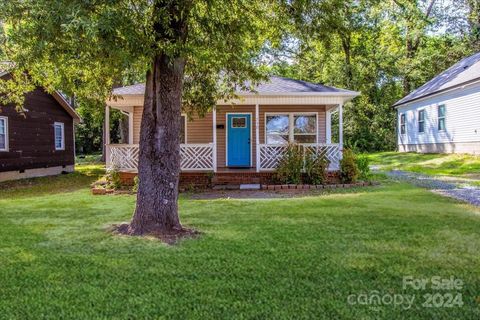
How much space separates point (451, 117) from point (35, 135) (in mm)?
19322

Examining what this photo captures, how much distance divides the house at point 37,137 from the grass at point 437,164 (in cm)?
1541

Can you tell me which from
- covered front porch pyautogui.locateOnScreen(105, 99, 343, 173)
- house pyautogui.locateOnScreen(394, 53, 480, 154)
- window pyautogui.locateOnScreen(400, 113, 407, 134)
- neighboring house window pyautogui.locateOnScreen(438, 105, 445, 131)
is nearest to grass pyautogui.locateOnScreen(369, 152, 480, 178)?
house pyautogui.locateOnScreen(394, 53, 480, 154)

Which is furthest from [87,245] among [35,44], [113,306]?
[35,44]

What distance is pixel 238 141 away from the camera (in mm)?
14055

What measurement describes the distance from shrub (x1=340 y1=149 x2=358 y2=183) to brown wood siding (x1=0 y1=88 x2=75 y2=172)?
11.5 m

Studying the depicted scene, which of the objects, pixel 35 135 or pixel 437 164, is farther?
pixel 35 135

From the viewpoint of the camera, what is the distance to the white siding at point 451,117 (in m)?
17.1

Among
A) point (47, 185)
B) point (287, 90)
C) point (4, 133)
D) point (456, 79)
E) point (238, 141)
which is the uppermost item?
point (456, 79)

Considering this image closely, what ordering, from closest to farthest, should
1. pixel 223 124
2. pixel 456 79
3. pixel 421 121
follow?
1. pixel 223 124
2. pixel 456 79
3. pixel 421 121

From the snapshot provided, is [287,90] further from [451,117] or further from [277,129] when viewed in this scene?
[451,117]

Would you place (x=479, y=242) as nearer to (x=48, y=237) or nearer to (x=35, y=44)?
(x=48, y=237)

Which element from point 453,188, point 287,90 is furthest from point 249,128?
point 453,188

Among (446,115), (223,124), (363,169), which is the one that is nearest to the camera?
(363,169)

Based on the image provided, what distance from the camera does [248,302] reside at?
3180 millimetres
